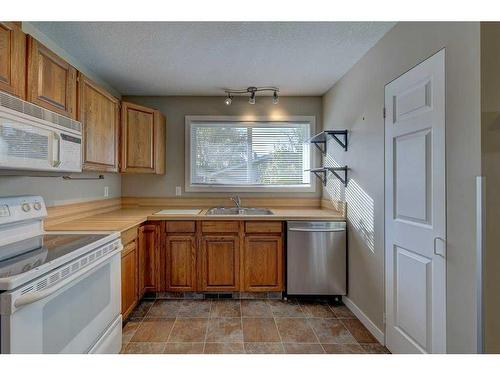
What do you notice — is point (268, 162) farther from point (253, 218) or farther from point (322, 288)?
point (322, 288)

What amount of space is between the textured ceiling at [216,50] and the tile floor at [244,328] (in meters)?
2.28

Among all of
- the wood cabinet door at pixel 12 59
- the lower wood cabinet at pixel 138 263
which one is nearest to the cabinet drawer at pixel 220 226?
the lower wood cabinet at pixel 138 263

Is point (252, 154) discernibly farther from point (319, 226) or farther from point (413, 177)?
point (413, 177)

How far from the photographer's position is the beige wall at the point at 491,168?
45.5 inches

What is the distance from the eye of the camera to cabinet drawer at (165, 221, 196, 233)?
2695 mm

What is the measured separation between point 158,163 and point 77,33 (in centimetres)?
142

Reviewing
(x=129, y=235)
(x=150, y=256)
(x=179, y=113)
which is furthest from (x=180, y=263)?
(x=179, y=113)

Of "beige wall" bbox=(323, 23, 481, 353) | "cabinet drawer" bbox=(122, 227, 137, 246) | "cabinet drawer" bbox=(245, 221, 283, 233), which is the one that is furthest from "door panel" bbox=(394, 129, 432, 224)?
"cabinet drawer" bbox=(122, 227, 137, 246)

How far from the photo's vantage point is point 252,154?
3391 millimetres

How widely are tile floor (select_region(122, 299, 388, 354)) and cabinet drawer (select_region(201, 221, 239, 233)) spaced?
0.71 metres

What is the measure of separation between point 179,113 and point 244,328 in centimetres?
252

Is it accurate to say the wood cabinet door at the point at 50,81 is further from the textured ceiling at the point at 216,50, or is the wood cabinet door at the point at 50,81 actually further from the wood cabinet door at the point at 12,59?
the textured ceiling at the point at 216,50

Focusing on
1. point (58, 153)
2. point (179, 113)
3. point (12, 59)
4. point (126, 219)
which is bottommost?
point (126, 219)

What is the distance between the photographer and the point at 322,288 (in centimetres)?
264
